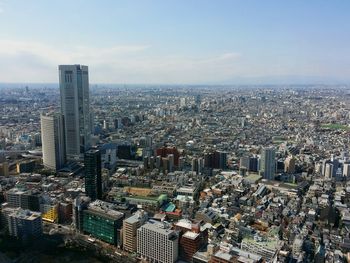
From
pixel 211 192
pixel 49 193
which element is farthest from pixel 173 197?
pixel 49 193

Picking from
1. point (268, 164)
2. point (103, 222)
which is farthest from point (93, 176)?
point (268, 164)

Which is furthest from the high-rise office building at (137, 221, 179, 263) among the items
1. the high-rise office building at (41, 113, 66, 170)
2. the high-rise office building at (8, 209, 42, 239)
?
the high-rise office building at (41, 113, 66, 170)

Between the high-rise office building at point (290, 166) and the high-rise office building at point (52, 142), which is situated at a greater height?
the high-rise office building at point (52, 142)

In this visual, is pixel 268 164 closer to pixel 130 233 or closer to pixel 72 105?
pixel 130 233

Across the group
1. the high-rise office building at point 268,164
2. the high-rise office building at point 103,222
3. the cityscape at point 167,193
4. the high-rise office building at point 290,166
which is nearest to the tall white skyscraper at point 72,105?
the cityscape at point 167,193

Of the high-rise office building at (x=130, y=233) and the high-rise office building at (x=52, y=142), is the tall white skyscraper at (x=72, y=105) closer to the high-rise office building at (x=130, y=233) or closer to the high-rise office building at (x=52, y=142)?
the high-rise office building at (x=52, y=142)

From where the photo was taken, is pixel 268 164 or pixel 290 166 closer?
pixel 268 164
